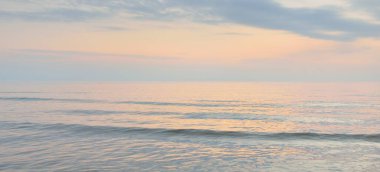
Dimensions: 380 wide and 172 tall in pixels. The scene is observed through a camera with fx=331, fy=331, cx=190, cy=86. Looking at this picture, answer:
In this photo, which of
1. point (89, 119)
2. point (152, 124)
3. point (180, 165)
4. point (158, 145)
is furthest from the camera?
point (89, 119)

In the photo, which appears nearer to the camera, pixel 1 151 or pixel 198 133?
pixel 1 151

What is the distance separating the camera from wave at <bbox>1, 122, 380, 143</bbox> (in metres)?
28.1

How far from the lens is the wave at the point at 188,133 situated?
2811 centimetres

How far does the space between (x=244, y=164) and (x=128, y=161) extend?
6564mm

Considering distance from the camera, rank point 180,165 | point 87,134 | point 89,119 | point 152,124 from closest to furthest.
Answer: point 180,165
point 87,134
point 152,124
point 89,119

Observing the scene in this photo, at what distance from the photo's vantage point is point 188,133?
99.9 ft

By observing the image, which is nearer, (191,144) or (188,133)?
(191,144)

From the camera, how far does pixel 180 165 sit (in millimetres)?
18156

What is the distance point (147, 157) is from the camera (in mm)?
19969

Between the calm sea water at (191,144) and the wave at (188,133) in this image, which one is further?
the wave at (188,133)

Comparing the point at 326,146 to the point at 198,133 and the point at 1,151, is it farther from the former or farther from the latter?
the point at 1,151

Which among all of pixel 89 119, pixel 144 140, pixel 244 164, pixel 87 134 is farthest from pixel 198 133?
pixel 89 119

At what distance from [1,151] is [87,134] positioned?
8863 mm

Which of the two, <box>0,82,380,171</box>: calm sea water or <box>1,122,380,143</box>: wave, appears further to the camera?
<box>1,122,380,143</box>: wave
